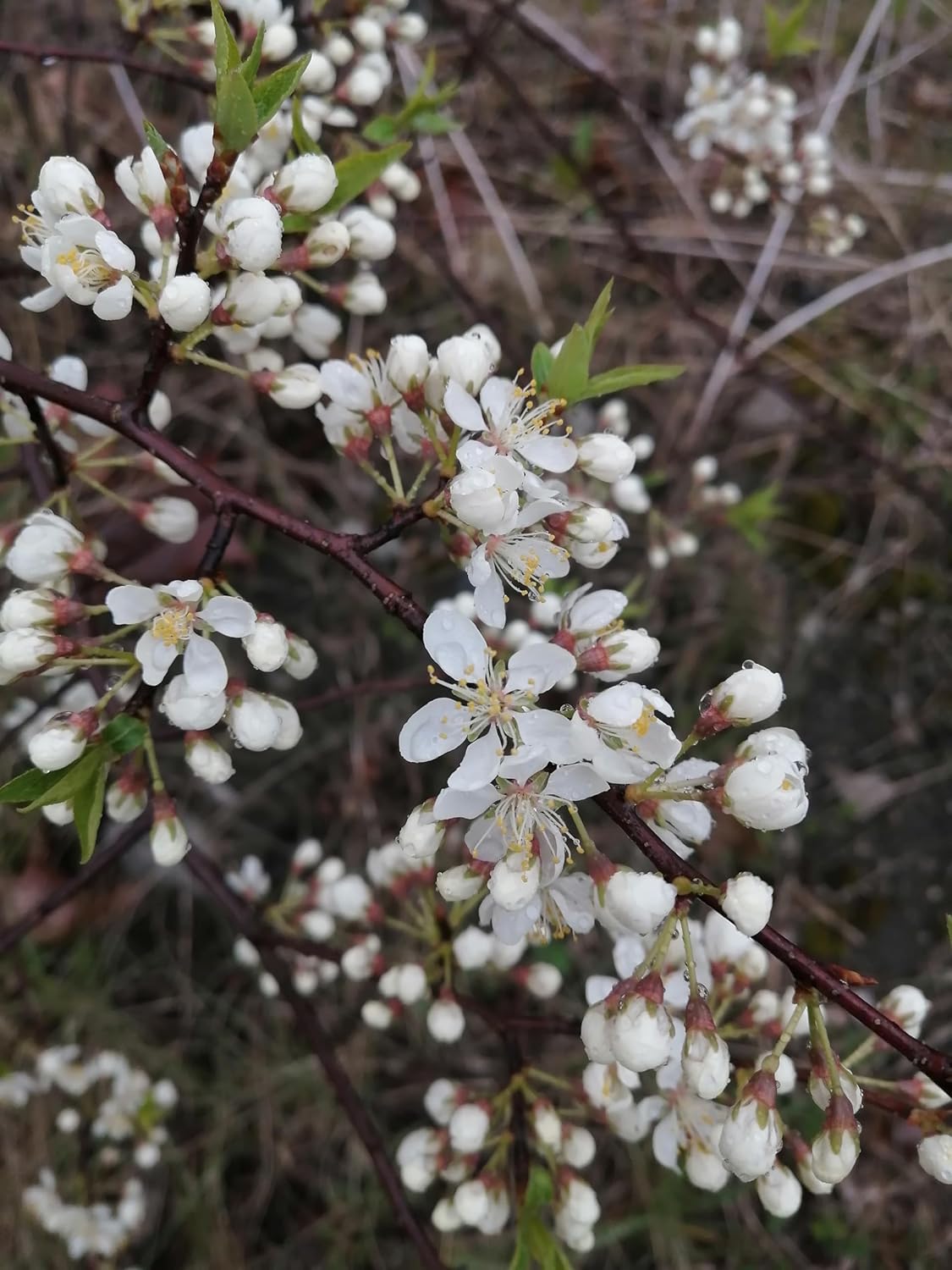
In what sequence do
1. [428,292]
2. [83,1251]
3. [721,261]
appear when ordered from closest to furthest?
1. [83,1251]
2. [428,292]
3. [721,261]

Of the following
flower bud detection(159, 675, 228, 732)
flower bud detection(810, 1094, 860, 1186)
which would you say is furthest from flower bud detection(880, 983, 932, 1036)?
flower bud detection(159, 675, 228, 732)

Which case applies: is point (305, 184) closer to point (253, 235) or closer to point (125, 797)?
point (253, 235)

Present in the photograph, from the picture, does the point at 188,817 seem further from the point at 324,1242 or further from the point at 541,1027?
the point at 541,1027

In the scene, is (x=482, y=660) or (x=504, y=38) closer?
(x=482, y=660)

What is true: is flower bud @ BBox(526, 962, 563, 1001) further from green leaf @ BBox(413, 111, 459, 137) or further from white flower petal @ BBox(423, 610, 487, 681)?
green leaf @ BBox(413, 111, 459, 137)

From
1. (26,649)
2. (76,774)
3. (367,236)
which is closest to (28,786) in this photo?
(76,774)

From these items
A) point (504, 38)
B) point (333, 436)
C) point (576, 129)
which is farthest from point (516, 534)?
point (504, 38)

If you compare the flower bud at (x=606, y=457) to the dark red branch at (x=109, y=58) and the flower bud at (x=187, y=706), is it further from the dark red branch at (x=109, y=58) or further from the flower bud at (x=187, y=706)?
the dark red branch at (x=109, y=58)
